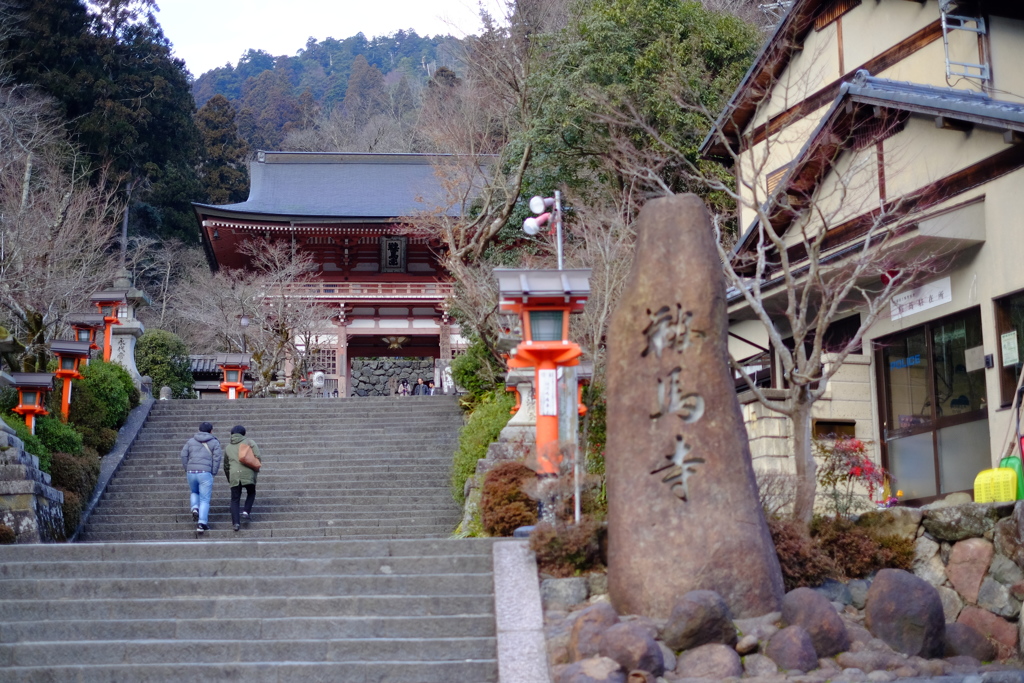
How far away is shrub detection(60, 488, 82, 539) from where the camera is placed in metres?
13.8

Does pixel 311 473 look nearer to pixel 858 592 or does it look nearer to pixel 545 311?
pixel 545 311

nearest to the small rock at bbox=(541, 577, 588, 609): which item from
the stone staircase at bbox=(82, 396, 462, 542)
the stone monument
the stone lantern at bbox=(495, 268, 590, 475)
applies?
the stone monument

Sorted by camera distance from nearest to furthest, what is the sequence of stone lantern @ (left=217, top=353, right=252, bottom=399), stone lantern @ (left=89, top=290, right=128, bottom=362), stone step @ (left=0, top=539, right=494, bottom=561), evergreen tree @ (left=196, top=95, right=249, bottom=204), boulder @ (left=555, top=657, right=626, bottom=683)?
boulder @ (left=555, top=657, right=626, bottom=683)
stone step @ (left=0, top=539, right=494, bottom=561)
stone lantern @ (left=89, top=290, right=128, bottom=362)
stone lantern @ (left=217, top=353, right=252, bottom=399)
evergreen tree @ (left=196, top=95, right=249, bottom=204)

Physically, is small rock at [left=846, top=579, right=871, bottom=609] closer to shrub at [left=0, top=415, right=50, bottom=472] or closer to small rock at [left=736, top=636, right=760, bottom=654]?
small rock at [left=736, top=636, right=760, bottom=654]

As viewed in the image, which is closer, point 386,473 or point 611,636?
point 611,636

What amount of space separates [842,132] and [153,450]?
1251 centimetres

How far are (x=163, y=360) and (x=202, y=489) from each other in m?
13.3

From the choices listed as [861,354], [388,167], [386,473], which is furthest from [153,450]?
[388,167]

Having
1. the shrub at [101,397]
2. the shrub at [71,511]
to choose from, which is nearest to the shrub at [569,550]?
the shrub at [71,511]

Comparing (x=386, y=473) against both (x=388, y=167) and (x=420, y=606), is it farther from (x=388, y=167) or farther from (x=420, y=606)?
(x=388, y=167)

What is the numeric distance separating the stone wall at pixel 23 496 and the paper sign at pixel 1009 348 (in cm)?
1144

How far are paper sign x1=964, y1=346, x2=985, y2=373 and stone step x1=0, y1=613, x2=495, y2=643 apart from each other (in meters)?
7.34

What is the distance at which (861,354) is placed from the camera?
48.6ft

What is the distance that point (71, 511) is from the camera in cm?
1388
